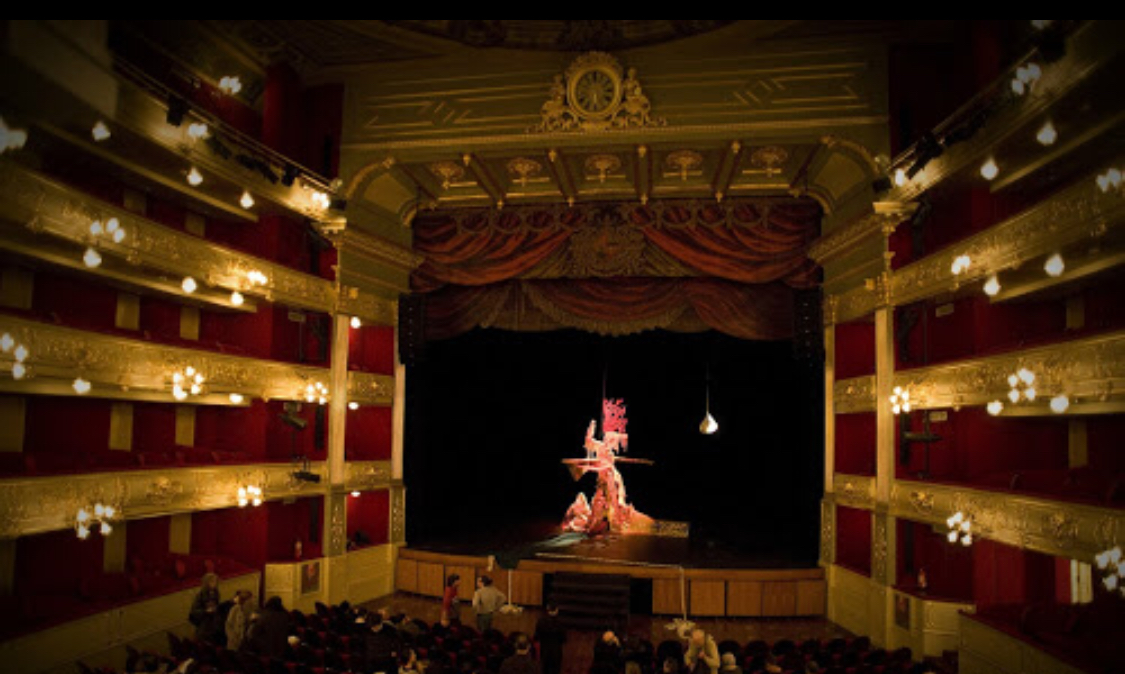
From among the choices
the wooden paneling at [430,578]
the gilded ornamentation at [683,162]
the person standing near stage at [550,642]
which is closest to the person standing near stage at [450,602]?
the person standing near stage at [550,642]

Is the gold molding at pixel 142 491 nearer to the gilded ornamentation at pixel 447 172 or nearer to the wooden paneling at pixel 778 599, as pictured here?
the gilded ornamentation at pixel 447 172

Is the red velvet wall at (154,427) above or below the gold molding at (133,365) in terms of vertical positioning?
below

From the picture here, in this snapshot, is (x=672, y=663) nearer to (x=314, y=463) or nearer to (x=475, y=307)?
(x=314, y=463)

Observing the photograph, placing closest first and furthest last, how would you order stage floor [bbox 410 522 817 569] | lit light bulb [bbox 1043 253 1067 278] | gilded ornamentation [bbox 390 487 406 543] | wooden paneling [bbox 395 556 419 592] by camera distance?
1. lit light bulb [bbox 1043 253 1067 278]
2. stage floor [bbox 410 522 817 569]
3. wooden paneling [bbox 395 556 419 592]
4. gilded ornamentation [bbox 390 487 406 543]

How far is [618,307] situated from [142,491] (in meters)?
10.5

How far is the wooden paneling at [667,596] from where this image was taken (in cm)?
1402

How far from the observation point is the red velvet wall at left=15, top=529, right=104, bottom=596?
1047 cm

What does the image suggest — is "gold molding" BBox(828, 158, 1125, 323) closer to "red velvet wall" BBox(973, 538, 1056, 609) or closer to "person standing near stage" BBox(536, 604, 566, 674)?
"red velvet wall" BBox(973, 538, 1056, 609)

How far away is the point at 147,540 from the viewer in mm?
12586

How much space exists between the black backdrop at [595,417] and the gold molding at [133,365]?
4.42 meters

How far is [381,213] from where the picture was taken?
16.2 meters

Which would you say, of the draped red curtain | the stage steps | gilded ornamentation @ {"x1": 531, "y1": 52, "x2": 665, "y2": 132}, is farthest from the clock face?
the stage steps

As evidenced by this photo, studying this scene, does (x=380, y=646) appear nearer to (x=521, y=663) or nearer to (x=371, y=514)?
(x=521, y=663)

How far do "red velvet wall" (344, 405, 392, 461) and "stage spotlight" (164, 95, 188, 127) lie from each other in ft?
25.4
